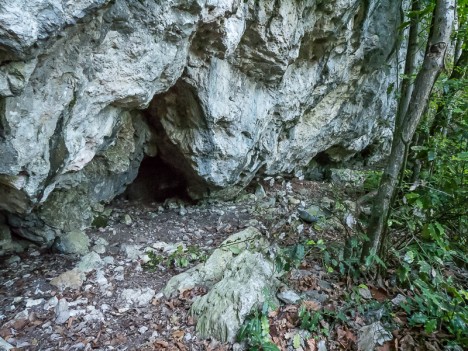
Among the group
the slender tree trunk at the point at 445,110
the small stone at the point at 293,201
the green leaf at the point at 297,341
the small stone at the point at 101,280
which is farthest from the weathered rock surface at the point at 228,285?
the slender tree trunk at the point at 445,110

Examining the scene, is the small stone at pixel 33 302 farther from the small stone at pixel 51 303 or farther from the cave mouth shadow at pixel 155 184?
the cave mouth shadow at pixel 155 184

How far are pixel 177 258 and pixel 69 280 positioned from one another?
137 centimetres

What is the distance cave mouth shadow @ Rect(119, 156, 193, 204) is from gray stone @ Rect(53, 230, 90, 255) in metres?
2.02

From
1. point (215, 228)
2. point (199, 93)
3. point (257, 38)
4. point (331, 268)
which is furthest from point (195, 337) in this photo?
point (257, 38)

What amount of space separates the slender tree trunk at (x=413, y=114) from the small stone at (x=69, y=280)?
137 inches

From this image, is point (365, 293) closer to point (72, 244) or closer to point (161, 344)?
point (161, 344)

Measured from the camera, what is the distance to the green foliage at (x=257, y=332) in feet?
9.32

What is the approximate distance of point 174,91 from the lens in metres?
5.12

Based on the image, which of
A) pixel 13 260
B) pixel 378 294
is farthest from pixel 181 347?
pixel 13 260

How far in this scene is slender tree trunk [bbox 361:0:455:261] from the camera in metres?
2.93

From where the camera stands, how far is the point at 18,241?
15.1ft

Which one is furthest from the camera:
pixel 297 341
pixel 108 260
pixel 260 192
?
pixel 260 192

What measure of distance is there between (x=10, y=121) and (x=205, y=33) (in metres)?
2.72

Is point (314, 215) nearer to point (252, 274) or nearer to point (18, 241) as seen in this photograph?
point (252, 274)
